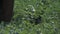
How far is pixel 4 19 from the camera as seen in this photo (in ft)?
13.6

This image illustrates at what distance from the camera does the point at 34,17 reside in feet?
14.5

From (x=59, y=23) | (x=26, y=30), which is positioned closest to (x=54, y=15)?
(x=59, y=23)

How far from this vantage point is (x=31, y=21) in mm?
4316

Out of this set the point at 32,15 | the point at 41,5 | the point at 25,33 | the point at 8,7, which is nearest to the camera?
Result: the point at 25,33

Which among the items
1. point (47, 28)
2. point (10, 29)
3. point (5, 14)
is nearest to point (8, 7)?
point (5, 14)

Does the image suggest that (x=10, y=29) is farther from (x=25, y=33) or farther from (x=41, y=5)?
(x=41, y=5)

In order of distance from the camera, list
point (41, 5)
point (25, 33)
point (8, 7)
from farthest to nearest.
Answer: point (41, 5), point (8, 7), point (25, 33)

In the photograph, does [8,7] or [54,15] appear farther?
[54,15]

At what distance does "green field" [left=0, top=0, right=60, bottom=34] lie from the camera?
4.01m

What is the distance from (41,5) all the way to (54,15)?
1.44 feet

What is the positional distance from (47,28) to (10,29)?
69cm

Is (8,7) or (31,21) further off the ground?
(8,7)

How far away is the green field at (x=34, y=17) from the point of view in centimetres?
401

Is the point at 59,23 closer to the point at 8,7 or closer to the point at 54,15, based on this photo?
the point at 54,15
